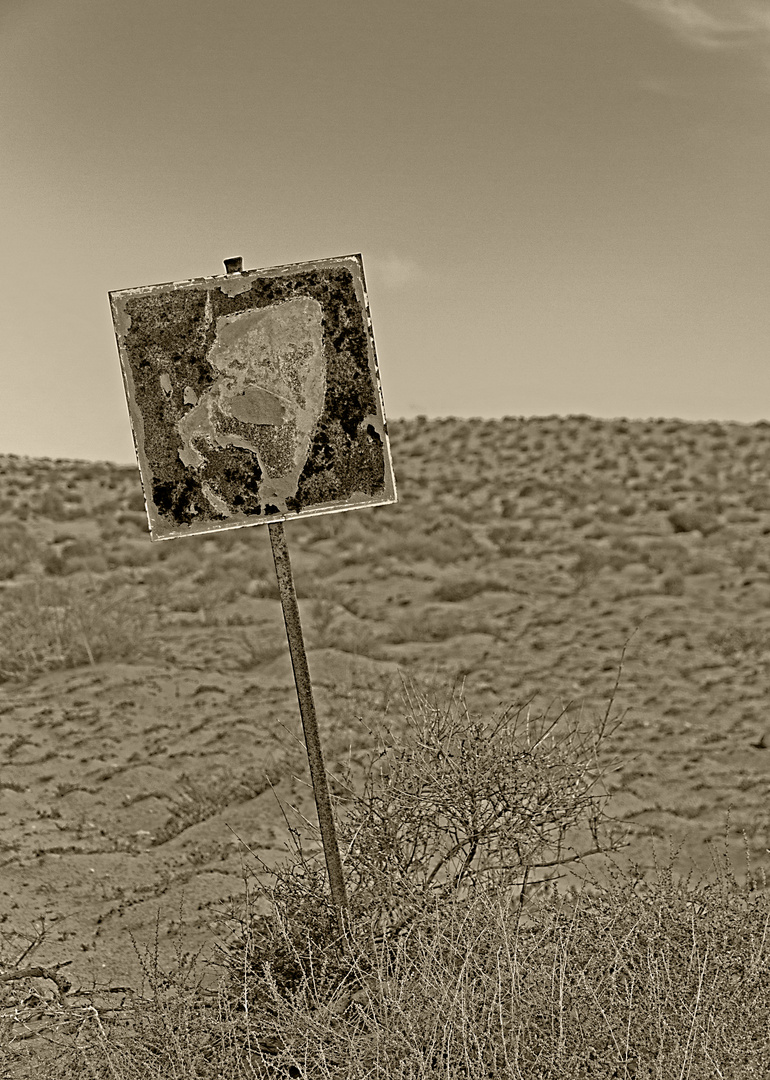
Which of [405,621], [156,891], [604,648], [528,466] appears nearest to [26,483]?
[528,466]

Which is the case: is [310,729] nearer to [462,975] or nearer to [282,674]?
[462,975]

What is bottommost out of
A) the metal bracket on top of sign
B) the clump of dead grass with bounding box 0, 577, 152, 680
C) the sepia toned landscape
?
the sepia toned landscape

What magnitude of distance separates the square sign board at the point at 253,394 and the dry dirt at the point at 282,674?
69.2 inches

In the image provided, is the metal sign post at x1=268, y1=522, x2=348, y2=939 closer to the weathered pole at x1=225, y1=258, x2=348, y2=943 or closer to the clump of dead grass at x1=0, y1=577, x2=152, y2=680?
the weathered pole at x1=225, y1=258, x2=348, y2=943

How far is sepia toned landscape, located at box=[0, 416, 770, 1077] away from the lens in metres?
5.65

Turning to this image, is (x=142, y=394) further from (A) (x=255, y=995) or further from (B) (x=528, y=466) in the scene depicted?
(B) (x=528, y=466)

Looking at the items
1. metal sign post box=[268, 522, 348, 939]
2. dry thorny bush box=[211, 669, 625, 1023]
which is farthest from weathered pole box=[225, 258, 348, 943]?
dry thorny bush box=[211, 669, 625, 1023]

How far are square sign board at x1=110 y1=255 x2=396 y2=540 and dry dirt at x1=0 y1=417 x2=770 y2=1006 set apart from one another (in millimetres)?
1757

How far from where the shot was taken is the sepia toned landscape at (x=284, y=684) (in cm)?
565

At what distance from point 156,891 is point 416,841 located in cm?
190

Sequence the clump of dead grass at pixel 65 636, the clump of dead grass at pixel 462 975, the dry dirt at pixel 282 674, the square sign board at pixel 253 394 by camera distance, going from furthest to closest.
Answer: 1. the clump of dead grass at pixel 65 636
2. the dry dirt at pixel 282 674
3. the square sign board at pixel 253 394
4. the clump of dead grass at pixel 462 975

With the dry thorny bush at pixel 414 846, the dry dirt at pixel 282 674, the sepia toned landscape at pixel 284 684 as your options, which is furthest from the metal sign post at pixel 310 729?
the dry dirt at pixel 282 674

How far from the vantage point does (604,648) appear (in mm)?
10781

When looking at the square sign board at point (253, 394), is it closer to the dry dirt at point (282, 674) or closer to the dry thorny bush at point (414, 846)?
the dry thorny bush at point (414, 846)
